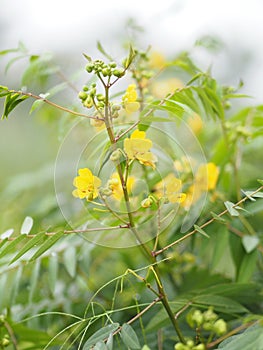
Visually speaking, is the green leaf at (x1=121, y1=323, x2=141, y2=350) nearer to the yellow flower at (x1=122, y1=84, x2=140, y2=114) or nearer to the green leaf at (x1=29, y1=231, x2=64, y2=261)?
the green leaf at (x1=29, y1=231, x2=64, y2=261)

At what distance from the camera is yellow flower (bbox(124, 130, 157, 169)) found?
584 mm

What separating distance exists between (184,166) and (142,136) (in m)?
0.25

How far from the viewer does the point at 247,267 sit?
85cm

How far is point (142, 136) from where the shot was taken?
0.59 m

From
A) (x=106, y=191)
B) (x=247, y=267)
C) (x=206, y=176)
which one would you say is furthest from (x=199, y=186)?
(x=106, y=191)

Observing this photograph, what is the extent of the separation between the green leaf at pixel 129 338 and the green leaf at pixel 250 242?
0.31 m

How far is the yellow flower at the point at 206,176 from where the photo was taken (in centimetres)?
79

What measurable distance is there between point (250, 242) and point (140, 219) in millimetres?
190

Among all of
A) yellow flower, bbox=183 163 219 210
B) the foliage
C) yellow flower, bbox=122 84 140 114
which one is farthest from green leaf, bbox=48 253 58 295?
yellow flower, bbox=122 84 140 114

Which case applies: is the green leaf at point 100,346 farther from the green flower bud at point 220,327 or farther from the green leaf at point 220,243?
the green leaf at point 220,243

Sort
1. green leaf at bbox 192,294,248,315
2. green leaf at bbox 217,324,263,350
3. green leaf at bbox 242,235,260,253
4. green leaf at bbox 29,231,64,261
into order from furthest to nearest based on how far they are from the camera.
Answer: green leaf at bbox 242,235,260,253
green leaf at bbox 192,294,248,315
green leaf at bbox 29,231,64,261
green leaf at bbox 217,324,263,350

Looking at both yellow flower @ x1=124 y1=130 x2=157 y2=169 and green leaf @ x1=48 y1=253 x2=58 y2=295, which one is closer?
yellow flower @ x1=124 y1=130 x2=157 y2=169

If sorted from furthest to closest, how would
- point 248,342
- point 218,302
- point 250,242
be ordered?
point 250,242 → point 218,302 → point 248,342

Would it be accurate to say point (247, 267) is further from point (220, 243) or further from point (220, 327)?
point (220, 327)
